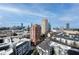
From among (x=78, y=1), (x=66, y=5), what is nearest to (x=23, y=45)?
(x=66, y=5)

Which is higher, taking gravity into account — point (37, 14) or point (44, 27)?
point (37, 14)

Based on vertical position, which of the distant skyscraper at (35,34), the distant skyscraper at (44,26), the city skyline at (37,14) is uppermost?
the city skyline at (37,14)

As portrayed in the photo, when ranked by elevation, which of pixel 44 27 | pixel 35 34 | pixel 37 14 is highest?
pixel 37 14

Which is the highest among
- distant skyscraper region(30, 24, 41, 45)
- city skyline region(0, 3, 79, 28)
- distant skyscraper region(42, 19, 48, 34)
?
city skyline region(0, 3, 79, 28)

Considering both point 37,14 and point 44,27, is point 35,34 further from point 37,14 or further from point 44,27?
point 37,14

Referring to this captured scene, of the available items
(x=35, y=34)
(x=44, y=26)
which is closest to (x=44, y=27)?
(x=44, y=26)

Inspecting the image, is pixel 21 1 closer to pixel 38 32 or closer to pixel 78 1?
pixel 38 32

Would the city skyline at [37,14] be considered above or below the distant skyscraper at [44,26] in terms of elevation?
above

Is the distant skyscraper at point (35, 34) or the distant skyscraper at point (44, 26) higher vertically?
the distant skyscraper at point (44, 26)
